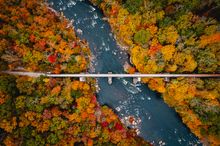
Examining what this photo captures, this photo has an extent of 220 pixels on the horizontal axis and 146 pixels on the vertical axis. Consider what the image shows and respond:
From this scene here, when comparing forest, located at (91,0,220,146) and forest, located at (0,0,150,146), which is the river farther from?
forest, located at (91,0,220,146)

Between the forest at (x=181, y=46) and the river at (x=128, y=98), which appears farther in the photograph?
the river at (x=128, y=98)

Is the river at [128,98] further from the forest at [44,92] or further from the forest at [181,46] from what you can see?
the forest at [181,46]

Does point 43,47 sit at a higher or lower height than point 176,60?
higher

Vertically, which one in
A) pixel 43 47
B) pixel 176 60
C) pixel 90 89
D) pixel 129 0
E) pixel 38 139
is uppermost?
pixel 129 0

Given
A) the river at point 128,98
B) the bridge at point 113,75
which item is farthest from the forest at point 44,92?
the river at point 128,98

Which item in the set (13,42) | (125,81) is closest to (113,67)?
(125,81)

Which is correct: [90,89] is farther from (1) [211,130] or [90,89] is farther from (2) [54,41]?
(1) [211,130]
